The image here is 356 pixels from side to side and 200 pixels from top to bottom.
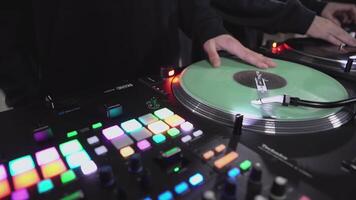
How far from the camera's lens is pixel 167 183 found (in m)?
0.40

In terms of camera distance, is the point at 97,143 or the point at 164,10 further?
the point at 164,10

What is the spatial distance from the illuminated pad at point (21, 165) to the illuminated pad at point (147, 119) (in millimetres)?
192

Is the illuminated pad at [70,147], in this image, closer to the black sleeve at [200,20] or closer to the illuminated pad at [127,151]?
the illuminated pad at [127,151]

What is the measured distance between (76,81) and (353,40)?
0.97 meters

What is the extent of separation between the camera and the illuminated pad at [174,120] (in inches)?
20.9

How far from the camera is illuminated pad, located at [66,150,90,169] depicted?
43 centimetres

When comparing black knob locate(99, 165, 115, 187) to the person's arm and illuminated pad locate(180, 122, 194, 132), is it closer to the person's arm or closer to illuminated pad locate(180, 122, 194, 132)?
illuminated pad locate(180, 122, 194, 132)

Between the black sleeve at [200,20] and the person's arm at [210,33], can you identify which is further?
the black sleeve at [200,20]

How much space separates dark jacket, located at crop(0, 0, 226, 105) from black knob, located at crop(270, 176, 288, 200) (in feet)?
1.97

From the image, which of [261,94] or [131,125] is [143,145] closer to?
[131,125]

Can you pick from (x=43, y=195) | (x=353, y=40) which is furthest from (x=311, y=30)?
(x=43, y=195)

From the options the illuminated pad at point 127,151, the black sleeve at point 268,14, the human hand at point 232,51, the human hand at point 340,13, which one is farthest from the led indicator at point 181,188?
the human hand at point 340,13

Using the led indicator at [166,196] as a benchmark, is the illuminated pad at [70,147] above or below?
above

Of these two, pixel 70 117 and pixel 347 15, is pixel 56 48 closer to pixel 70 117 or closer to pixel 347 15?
pixel 70 117
